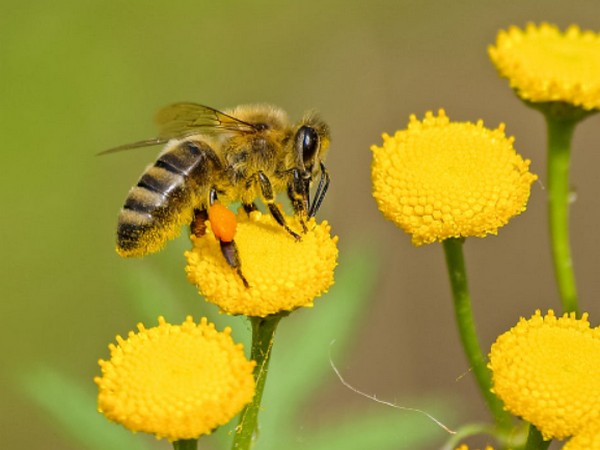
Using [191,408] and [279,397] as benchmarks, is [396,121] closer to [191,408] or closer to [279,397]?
[279,397]

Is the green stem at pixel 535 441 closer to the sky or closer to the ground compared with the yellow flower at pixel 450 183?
closer to the ground

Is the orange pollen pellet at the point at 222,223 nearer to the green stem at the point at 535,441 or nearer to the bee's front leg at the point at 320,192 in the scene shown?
the bee's front leg at the point at 320,192

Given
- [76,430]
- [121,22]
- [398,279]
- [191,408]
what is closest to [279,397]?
[76,430]

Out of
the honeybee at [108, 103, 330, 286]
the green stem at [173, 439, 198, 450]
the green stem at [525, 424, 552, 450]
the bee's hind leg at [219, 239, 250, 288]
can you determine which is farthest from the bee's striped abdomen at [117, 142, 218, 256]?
the green stem at [525, 424, 552, 450]

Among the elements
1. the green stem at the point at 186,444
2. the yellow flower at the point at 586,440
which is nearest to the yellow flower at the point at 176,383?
the green stem at the point at 186,444

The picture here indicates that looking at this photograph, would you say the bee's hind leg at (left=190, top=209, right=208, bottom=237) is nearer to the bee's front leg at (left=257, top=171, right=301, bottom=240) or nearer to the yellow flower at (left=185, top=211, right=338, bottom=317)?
the yellow flower at (left=185, top=211, right=338, bottom=317)

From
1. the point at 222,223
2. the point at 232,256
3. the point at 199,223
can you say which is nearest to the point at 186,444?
the point at 232,256
